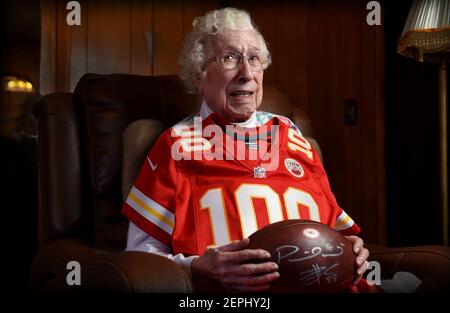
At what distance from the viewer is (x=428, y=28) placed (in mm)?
1992

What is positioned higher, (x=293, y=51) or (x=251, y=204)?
(x=293, y=51)

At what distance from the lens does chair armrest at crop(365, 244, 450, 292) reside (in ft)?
4.42

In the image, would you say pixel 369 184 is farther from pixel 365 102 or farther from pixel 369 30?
pixel 369 30

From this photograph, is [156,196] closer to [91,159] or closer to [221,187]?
[221,187]

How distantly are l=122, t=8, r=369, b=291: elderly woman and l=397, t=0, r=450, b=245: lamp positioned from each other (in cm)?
61

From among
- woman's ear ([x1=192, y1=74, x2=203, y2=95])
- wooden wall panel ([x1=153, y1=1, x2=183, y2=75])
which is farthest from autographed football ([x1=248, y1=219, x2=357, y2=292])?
wooden wall panel ([x1=153, y1=1, x2=183, y2=75])

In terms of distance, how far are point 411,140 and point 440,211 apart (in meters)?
0.35

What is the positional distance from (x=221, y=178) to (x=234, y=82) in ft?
0.93

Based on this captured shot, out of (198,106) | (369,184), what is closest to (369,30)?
(369,184)

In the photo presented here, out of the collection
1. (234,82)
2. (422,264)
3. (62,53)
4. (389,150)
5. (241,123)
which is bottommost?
(422,264)

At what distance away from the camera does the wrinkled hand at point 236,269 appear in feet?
3.86
